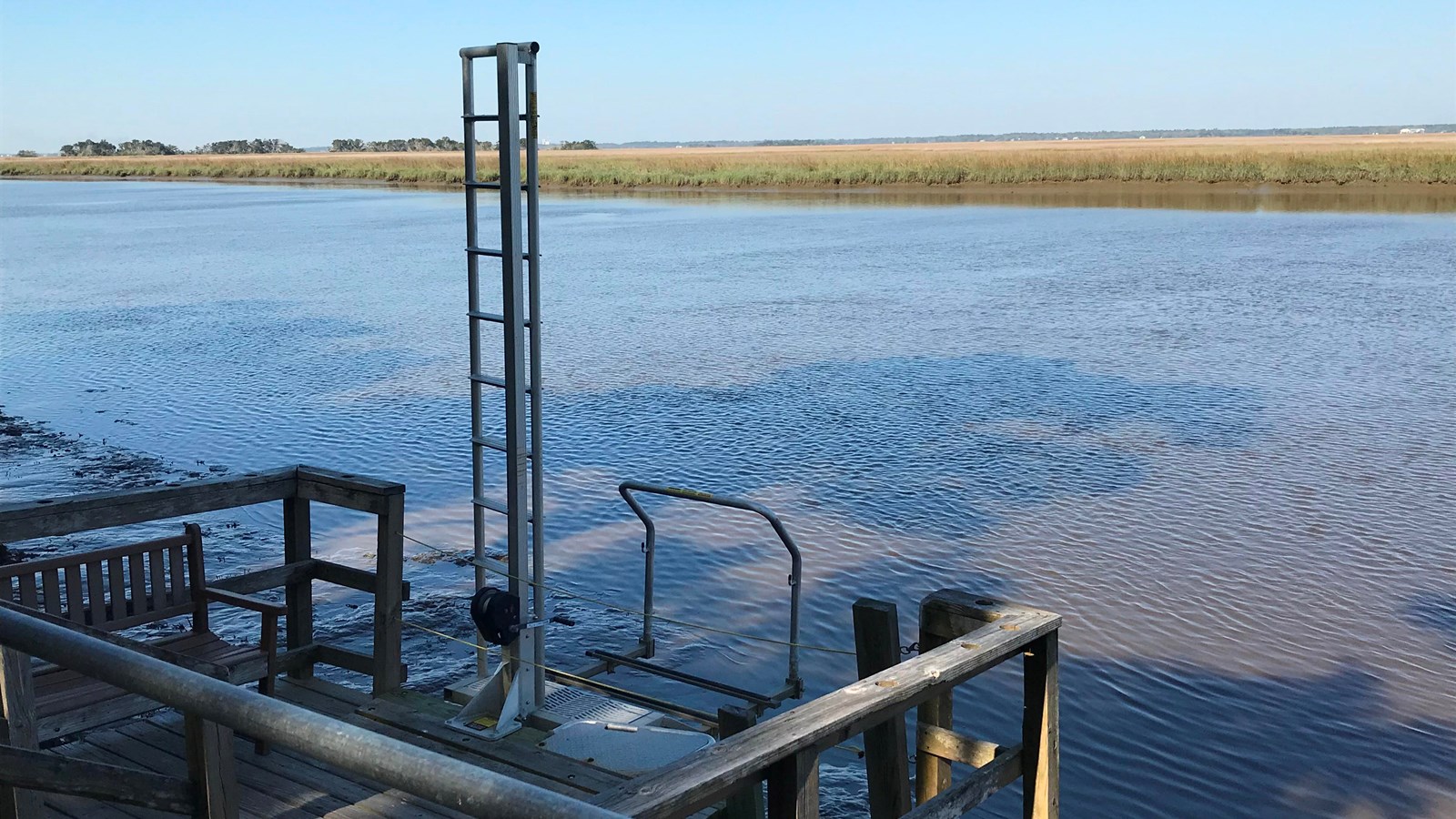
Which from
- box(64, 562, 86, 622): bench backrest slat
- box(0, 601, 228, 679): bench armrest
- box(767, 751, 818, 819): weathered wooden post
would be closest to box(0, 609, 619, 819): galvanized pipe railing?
box(0, 601, 228, 679): bench armrest

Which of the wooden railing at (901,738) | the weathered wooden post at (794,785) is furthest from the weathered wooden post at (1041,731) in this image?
the weathered wooden post at (794,785)

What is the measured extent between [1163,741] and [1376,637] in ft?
6.27

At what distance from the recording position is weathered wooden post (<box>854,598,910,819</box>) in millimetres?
4000

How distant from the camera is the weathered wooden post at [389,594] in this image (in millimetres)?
4770

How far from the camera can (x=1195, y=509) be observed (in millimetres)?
9367

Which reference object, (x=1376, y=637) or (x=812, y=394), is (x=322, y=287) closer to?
(x=812, y=394)

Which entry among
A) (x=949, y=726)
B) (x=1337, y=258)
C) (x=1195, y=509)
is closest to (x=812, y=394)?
(x=1195, y=509)

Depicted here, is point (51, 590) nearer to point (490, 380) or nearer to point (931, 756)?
point (490, 380)

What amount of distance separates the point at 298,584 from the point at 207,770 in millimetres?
2584

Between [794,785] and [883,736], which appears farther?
[883,736]

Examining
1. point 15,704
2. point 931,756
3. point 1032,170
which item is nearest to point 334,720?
point 15,704

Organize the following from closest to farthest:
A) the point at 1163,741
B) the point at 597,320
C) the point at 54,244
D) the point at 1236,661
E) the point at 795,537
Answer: the point at 1163,741, the point at 1236,661, the point at 795,537, the point at 597,320, the point at 54,244

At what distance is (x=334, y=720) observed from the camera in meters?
1.84

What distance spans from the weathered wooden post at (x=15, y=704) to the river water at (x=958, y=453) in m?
3.51
